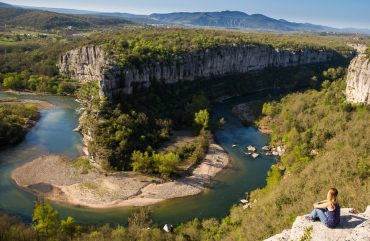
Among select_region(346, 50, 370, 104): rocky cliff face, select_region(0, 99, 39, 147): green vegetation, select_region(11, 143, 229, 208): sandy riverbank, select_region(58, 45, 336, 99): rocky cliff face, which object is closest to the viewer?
select_region(11, 143, 229, 208): sandy riverbank

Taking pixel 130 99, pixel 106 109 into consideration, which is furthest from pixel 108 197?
pixel 130 99

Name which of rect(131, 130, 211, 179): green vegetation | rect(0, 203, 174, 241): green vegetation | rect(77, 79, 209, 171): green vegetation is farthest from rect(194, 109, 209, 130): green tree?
rect(0, 203, 174, 241): green vegetation

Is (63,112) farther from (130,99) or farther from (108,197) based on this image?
(108,197)

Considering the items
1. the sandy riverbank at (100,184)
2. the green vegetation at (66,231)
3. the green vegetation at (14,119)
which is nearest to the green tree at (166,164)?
the sandy riverbank at (100,184)

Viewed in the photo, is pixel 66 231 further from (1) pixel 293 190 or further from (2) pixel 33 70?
(2) pixel 33 70

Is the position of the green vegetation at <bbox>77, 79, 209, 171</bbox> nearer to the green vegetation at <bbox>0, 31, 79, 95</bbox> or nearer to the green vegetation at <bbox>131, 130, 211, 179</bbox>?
the green vegetation at <bbox>131, 130, 211, 179</bbox>

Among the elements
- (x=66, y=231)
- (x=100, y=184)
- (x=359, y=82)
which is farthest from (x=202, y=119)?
(x=66, y=231)

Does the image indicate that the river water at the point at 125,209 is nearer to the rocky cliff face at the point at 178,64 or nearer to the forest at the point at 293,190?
the forest at the point at 293,190
